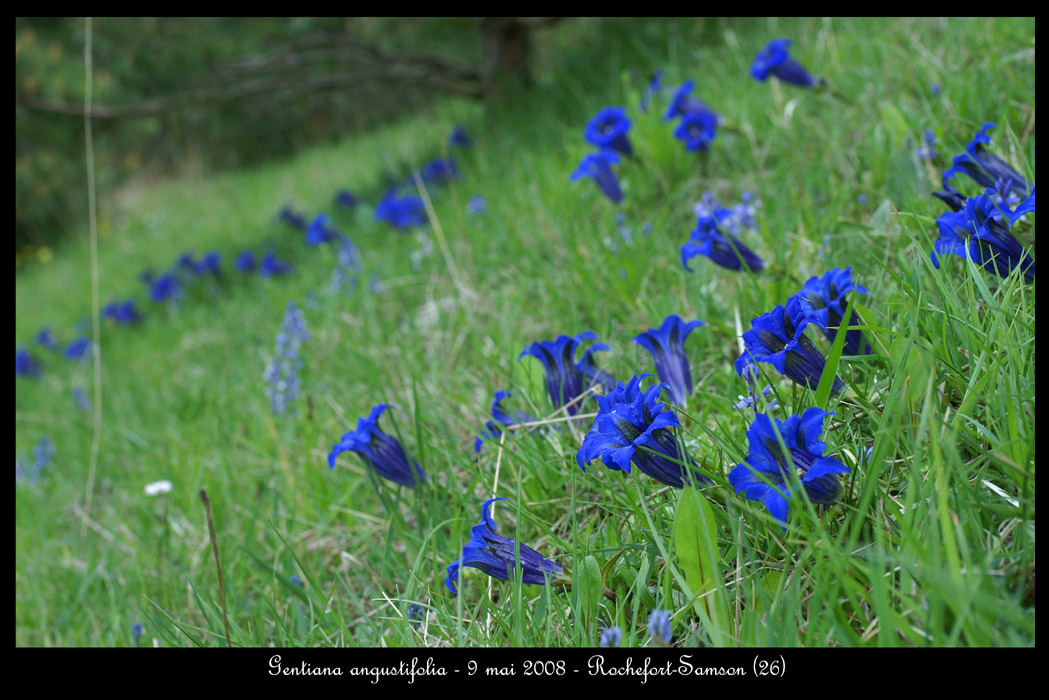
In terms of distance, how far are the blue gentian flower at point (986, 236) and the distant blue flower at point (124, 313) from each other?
15.8 ft

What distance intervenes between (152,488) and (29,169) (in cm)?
692

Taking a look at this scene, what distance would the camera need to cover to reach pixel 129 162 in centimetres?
948

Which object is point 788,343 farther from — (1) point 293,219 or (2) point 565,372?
(1) point 293,219

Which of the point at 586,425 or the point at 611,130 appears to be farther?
the point at 611,130

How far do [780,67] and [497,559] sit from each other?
2.03m

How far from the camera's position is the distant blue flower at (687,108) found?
99.3 inches

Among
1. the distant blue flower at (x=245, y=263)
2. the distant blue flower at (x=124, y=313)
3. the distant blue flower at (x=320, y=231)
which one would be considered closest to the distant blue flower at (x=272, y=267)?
the distant blue flower at (x=320, y=231)

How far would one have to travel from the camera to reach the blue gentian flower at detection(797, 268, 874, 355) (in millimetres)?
1227

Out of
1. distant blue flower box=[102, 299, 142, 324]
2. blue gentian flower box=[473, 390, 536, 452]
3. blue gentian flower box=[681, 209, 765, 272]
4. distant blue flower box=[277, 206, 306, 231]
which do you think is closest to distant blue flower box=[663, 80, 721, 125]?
blue gentian flower box=[681, 209, 765, 272]

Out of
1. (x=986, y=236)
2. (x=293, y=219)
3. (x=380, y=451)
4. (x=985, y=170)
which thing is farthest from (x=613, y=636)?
(x=293, y=219)

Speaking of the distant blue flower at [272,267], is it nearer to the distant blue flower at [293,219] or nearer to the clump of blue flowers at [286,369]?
the distant blue flower at [293,219]

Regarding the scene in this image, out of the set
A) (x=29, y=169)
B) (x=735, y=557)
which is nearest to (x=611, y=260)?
(x=735, y=557)

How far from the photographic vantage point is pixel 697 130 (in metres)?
2.55

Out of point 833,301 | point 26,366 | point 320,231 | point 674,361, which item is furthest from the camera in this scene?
point 26,366
